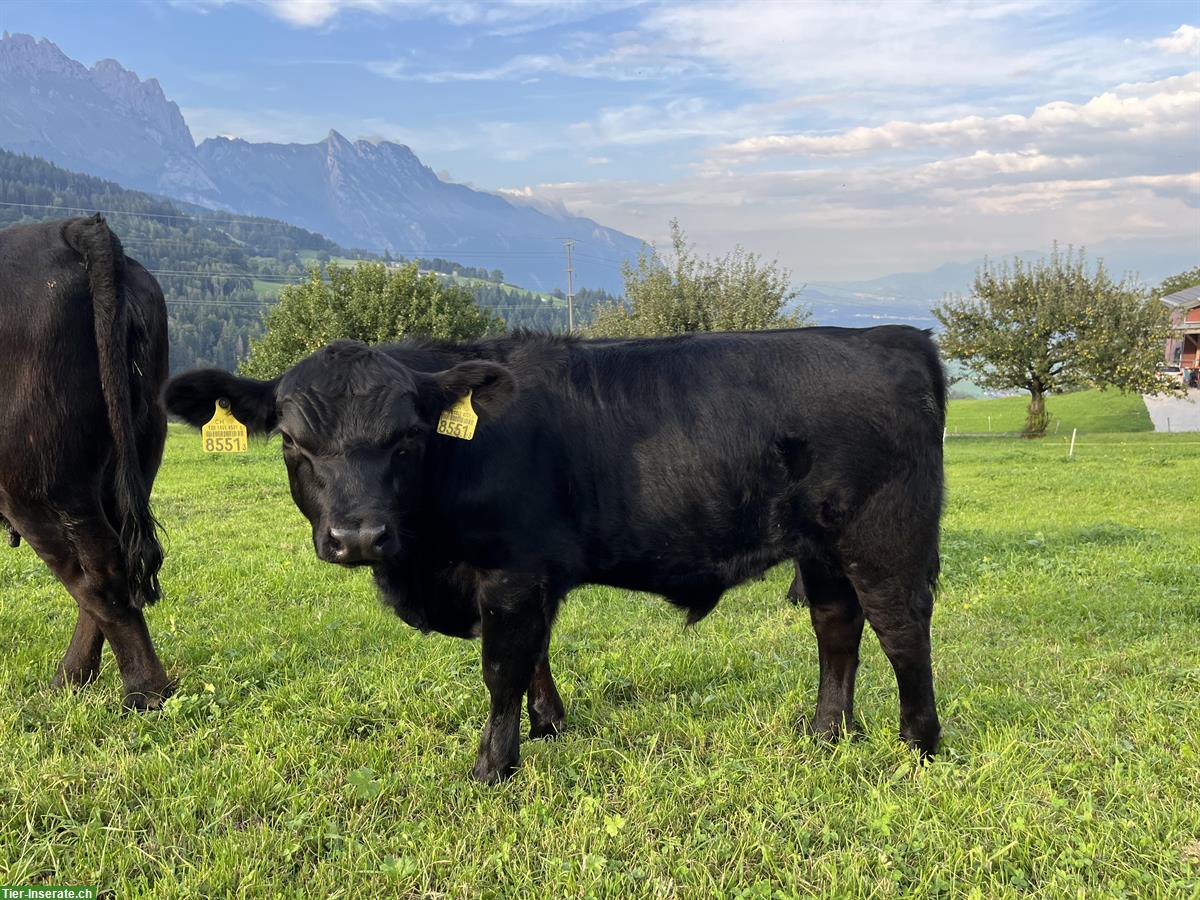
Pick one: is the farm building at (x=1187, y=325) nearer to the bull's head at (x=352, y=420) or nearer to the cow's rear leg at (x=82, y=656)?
the bull's head at (x=352, y=420)

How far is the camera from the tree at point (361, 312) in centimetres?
4359

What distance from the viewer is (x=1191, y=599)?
698 cm

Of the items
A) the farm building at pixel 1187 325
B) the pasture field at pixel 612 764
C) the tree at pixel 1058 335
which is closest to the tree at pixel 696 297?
the tree at pixel 1058 335

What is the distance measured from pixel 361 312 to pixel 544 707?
42.1 metres

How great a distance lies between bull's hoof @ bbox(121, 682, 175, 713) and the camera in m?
4.46

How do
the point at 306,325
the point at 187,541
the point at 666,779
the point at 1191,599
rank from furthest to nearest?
the point at 306,325, the point at 187,541, the point at 1191,599, the point at 666,779

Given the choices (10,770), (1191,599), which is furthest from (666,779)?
(1191,599)

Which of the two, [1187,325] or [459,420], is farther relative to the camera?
[1187,325]

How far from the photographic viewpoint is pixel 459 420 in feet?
12.6

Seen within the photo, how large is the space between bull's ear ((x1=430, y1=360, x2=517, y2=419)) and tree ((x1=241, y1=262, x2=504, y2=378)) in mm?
39736

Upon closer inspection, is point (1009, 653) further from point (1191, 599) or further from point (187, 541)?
point (187, 541)

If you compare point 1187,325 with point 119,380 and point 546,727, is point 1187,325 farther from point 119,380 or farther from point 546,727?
point 119,380

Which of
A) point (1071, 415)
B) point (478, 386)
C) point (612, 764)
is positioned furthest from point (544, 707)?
point (1071, 415)

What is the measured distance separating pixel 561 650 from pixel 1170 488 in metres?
15.6
